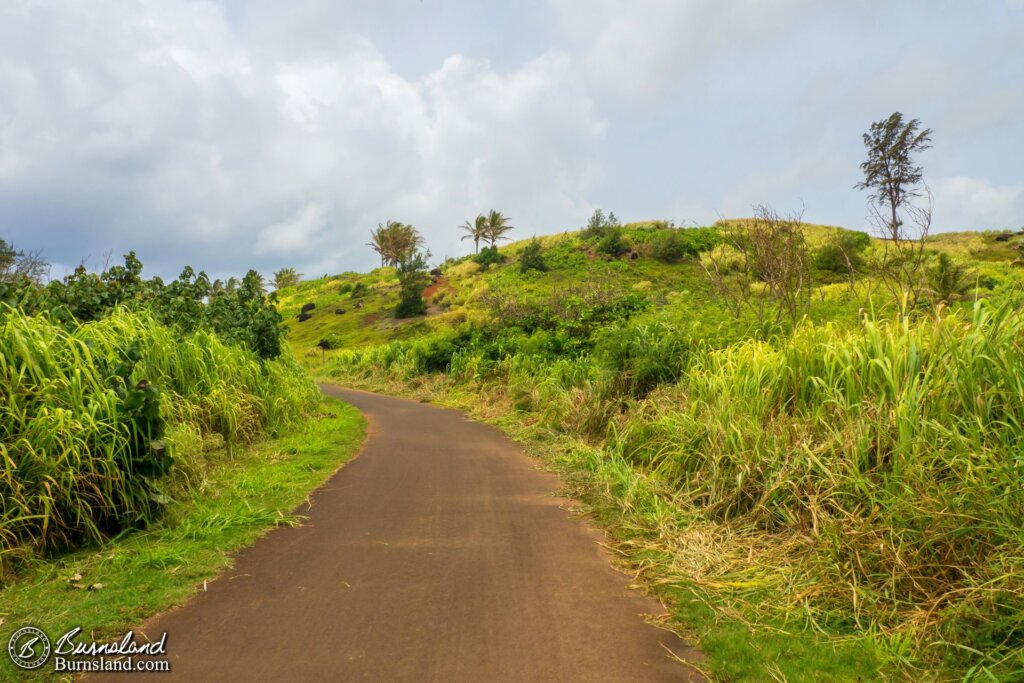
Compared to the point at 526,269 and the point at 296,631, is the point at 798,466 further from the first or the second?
the point at 526,269

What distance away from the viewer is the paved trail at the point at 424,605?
10.0 feet

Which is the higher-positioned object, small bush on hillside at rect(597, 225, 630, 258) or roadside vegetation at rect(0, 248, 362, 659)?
small bush on hillside at rect(597, 225, 630, 258)

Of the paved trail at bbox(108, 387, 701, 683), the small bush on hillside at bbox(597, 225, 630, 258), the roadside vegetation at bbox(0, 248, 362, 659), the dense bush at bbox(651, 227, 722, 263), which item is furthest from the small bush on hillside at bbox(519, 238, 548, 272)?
the paved trail at bbox(108, 387, 701, 683)

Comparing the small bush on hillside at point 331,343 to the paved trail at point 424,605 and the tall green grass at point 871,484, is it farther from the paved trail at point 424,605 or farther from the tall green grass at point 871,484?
the tall green grass at point 871,484

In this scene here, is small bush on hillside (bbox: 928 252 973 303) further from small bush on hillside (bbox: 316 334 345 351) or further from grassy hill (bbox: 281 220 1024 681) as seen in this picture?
small bush on hillside (bbox: 316 334 345 351)

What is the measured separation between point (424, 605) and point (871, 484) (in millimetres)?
3102

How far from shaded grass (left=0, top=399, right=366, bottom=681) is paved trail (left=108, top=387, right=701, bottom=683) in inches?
7.7

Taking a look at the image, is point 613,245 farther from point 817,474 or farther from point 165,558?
point 165,558

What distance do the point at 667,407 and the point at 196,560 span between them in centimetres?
552

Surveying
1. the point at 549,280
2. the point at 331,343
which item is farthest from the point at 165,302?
the point at 331,343

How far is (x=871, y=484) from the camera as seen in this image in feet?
13.0

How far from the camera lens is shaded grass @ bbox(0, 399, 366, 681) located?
353 cm

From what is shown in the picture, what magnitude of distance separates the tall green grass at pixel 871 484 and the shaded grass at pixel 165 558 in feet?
11.9

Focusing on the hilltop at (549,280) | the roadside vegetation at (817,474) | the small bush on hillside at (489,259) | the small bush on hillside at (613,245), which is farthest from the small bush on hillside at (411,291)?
the roadside vegetation at (817,474)
